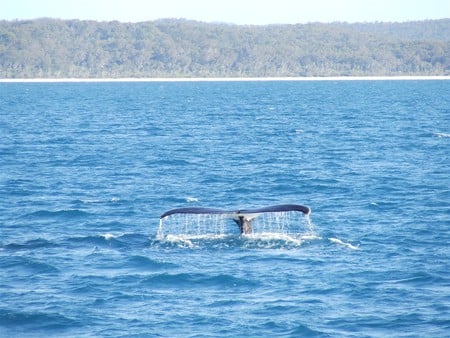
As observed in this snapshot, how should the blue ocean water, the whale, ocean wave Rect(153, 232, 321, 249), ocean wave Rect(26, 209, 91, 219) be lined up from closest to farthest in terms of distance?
the blue ocean water < the whale < ocean wave Rect(153, 232, 321, 249) < ocean wave Rect(26, 209, 91, 219)

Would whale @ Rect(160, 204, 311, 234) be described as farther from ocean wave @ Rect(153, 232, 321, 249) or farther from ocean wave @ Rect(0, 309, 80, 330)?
ocean wave @ Rect(0, 309, 80, 330)

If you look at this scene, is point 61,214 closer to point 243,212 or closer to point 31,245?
point 31,245

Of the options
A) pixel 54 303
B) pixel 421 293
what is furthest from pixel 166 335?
pixel 421 293

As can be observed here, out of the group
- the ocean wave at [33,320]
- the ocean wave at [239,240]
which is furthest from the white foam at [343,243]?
the ocean wave at [33,320]

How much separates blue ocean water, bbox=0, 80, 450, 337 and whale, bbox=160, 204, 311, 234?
704 millimetres

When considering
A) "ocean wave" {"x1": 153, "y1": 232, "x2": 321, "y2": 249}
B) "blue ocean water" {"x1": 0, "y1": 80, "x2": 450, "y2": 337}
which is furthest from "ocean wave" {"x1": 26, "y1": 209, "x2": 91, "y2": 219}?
"ocean wave" {"x1": 153, "y1": 232, "x2": 321, "y2": 249}

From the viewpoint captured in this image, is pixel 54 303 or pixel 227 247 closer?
pixel 54 303

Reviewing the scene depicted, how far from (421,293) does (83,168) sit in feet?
104

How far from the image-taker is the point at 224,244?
29.0 m

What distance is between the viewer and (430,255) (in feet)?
91.0

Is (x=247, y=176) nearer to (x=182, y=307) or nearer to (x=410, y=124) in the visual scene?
(x=182, y=307)

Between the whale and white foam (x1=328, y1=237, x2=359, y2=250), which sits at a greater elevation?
the whale

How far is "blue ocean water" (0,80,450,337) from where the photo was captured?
71.6 feet

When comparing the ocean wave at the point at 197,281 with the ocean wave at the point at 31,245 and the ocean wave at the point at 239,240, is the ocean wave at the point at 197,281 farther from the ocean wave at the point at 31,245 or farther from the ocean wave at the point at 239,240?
the ocean wave at the point at 31,245
